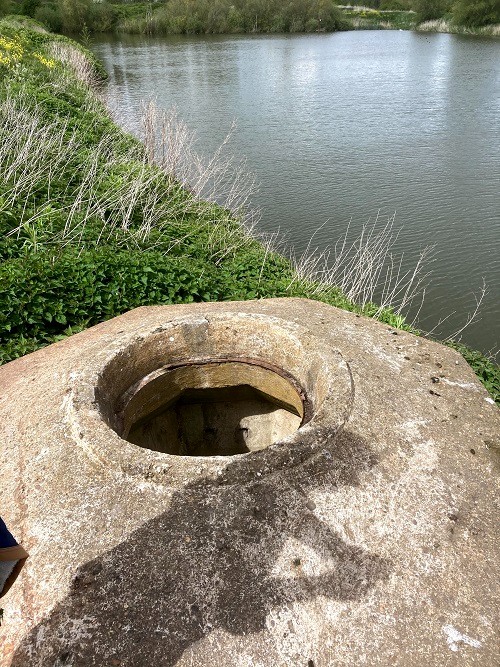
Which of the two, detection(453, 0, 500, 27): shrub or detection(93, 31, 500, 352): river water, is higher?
detection(453, 0, 500, 27): shrub

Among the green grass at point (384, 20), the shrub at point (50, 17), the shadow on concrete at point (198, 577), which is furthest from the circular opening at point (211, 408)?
the green grass at point (384, 20)

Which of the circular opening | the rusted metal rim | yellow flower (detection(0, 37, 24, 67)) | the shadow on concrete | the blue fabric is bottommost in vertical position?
the circular opening

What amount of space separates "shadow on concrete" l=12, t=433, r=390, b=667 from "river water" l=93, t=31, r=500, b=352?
5698 millimetres

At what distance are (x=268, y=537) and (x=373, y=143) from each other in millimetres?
12616

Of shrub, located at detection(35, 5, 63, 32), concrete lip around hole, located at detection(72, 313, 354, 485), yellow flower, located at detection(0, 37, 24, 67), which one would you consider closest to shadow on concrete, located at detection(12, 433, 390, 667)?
concrete lip around hole, located at detection(72, 313, 354, 485)

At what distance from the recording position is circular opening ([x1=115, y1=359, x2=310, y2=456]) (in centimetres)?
374

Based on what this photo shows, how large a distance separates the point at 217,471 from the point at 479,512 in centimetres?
124

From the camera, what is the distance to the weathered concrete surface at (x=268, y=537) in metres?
2.07

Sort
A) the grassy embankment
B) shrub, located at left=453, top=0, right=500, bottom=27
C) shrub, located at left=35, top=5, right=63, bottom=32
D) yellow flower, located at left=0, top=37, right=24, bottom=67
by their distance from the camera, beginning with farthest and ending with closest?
1. shrub, located at left=35, top=5, right=63, bottom=32
2. shrub, located at left=453, top=0, right=500, bottom=27
3. yellow flower, located at left=0, top=37, right=24, bottom=67
4. the grassy embankment

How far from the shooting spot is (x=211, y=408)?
4555mm

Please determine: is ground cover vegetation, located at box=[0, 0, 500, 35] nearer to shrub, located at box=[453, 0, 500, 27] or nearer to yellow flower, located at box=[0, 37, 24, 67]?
shrub, located at box=[453, 0, 500, 27]

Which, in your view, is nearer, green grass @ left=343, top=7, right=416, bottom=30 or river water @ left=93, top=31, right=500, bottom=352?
river water @ left=93, top=31, right=500, bottom=352

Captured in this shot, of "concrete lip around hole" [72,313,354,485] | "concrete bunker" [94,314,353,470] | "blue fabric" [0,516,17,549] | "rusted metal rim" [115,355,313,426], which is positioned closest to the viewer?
"blue fabric" [0,516,17,549]

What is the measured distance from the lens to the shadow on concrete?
2.05 metres
